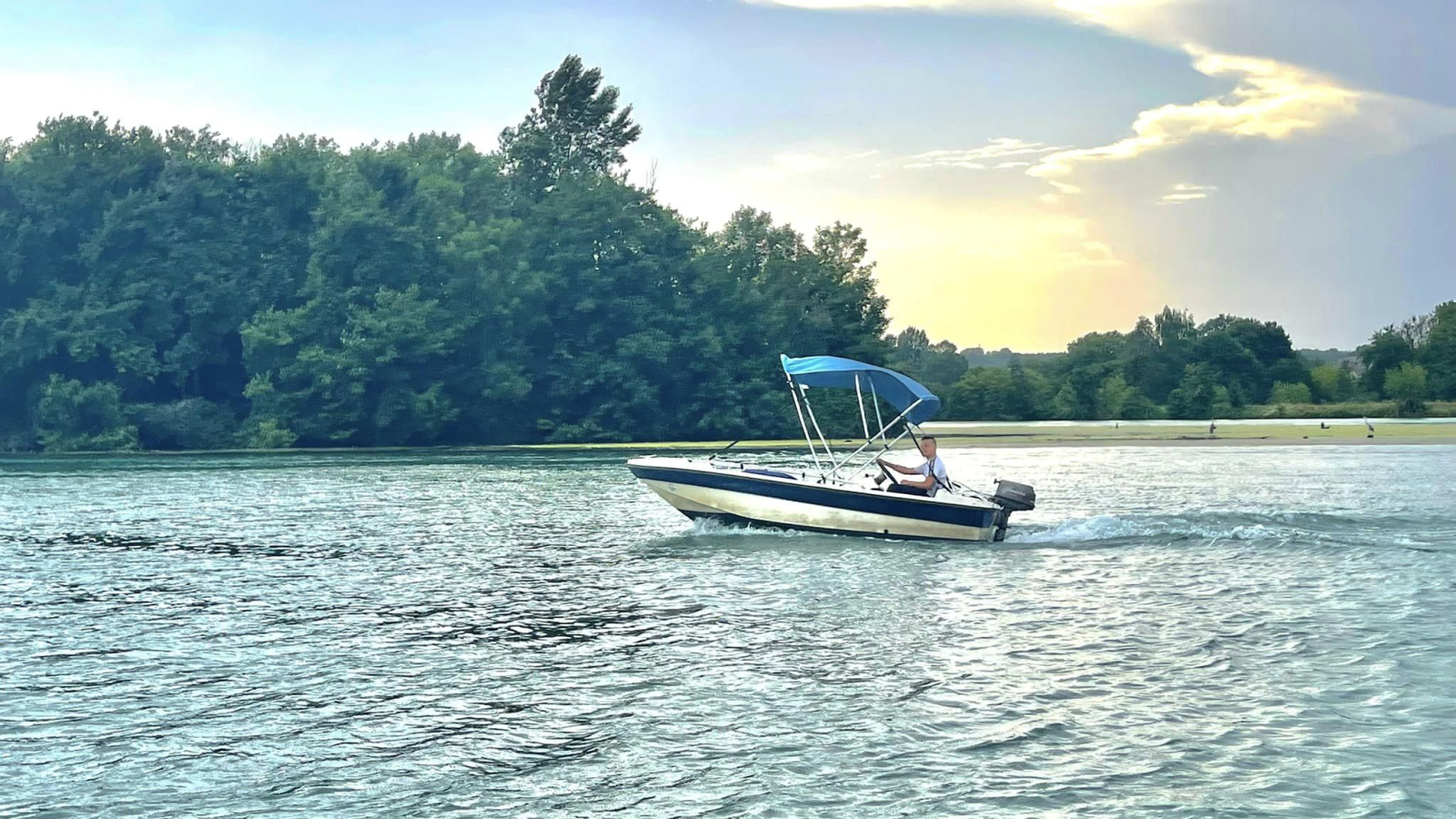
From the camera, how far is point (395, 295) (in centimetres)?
8125

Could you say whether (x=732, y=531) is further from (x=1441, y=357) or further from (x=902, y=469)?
(x=1441, y=357)

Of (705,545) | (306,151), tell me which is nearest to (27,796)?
(705,545)

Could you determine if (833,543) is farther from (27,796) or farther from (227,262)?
(227,262)

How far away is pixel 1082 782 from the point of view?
9703 millimetres

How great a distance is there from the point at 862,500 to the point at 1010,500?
3005 mm

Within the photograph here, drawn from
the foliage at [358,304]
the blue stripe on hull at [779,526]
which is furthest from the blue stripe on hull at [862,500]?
the foliage at [358,304]

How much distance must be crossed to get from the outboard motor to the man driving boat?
1185 millimetres

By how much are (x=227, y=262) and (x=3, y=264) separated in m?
12.4

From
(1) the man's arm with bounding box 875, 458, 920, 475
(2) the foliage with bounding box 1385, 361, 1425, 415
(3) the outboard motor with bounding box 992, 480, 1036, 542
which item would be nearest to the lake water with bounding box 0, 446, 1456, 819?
(3) the outboard motor with bounding box 992, 480, 1036, 542

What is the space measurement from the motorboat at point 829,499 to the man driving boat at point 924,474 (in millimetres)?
169

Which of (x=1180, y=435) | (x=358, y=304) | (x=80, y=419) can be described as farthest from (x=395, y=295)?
(x=1180, y=435)

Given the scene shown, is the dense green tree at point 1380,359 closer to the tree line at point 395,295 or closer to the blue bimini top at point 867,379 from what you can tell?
the tree line at point 395,295

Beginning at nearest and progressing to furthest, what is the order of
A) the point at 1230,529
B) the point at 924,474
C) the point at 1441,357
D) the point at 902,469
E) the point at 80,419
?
the point at 924,474 → the point at 902,469 → the point at 1230,529 → the point at 80,419 → the point at 1441,357

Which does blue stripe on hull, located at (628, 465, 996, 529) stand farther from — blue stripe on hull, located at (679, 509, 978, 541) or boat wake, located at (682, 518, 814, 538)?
boat wake, located at (682, 518, 814, 538)
